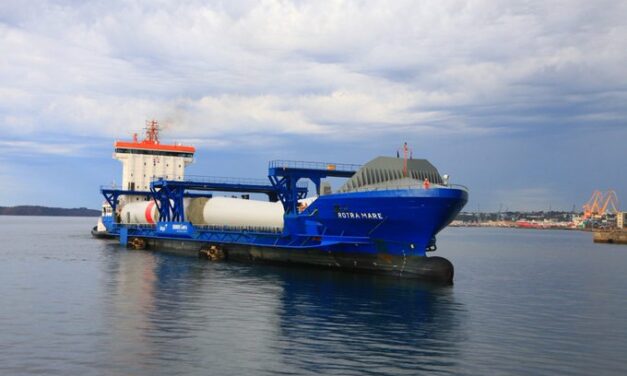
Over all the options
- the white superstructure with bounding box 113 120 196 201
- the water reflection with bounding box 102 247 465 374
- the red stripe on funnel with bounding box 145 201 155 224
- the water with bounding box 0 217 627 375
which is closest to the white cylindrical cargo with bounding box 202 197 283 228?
the water with bounding box 0 217 627 375

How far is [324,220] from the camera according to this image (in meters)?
44.5

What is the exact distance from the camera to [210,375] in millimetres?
18141

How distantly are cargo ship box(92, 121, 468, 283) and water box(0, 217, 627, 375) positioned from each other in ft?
6.43

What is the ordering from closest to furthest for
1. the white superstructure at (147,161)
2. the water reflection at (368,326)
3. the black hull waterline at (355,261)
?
the water reflection at (368,326) < the black hull waterline at (355,261) < the white superstructure at (147,161)

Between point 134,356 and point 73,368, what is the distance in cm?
196

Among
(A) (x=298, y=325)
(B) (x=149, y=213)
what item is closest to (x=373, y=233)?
(A) (x=298, y=325)

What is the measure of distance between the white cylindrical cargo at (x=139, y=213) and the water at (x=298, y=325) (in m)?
25.9

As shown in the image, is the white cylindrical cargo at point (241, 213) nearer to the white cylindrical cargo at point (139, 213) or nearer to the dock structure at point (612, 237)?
the white cylindrical cargo at point (139, 213)

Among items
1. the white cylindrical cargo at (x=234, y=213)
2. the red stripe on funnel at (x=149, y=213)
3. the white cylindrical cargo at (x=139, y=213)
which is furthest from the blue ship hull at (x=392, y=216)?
the red stripe on funnel at (x=149, y=213)

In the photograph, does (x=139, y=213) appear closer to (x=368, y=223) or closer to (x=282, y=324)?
(x=368, y=223)

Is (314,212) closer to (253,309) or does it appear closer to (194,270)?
(194,270)

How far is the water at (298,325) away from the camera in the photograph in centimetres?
1970

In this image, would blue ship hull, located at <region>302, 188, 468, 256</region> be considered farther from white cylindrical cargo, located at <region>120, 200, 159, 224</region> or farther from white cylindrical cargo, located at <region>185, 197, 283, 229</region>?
white cylindrical cargo, located at <region>120, 200, 159, 224</region>

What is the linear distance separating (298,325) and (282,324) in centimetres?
68
